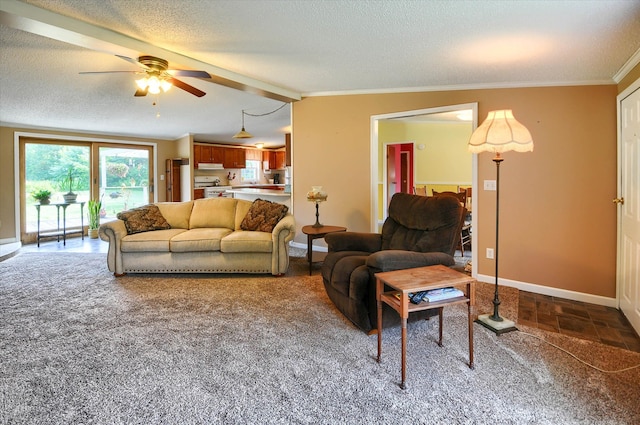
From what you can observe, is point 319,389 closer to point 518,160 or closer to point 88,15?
point 88,15

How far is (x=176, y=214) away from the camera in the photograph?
4.57m

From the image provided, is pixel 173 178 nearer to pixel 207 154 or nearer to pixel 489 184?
pixel 207 154

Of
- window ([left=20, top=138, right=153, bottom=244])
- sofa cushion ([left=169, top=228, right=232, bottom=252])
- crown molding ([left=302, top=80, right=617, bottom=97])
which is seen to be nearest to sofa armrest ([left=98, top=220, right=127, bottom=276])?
sofa cushion ([left=169, top=228, right=232, bottom=252])

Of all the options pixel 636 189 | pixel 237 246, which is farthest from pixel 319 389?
pixel 636 189

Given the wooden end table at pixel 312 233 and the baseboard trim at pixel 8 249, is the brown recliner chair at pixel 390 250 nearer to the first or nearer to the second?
the wooden end table at pixel 312 233

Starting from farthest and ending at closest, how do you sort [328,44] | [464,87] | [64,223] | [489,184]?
1. [64,223]
2. [464,87]
3. [489,184]
4. [328,44]

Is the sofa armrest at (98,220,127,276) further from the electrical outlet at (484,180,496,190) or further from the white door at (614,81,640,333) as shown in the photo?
the white door at (614,81,640,333)

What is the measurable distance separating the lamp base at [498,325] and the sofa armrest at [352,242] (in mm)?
1030

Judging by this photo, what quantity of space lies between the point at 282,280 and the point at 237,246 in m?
0.64

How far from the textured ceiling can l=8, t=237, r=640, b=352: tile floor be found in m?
2.10

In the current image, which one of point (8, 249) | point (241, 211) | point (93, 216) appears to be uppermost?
point (241, 211)

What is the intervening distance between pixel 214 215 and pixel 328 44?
267 cm

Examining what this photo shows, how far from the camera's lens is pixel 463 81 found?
368 centimetres

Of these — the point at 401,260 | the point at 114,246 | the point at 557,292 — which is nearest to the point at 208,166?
the point at 114,246
